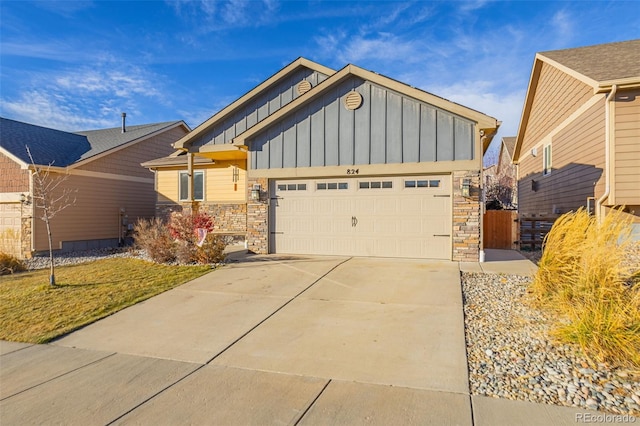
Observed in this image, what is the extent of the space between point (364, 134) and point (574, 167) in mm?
7188

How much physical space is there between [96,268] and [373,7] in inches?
484

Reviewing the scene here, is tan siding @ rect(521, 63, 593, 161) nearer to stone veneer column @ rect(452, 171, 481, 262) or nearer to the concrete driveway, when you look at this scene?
stone veneer column @ rect(452, 171, 481, 262)

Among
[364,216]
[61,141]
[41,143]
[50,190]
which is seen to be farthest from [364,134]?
[61,141]

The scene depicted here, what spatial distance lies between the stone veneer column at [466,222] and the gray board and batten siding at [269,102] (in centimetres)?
732

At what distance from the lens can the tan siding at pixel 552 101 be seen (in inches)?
438

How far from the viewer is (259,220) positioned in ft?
34.9

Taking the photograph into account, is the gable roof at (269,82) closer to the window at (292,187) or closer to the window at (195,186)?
the window at (195,186)

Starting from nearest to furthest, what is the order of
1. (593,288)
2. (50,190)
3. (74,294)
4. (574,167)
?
(593,288) < (74,294) < (574,167) < (50,190)

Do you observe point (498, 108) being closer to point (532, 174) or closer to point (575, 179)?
point (532, 174)

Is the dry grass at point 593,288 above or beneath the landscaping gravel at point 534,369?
above

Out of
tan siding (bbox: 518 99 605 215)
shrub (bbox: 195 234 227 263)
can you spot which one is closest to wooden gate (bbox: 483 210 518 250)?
tan siding (bbox: 518 99 605 215)

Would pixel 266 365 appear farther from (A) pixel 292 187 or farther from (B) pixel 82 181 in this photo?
(B) pixel 82 181

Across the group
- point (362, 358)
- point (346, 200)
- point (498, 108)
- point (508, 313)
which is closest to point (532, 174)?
point (498, 108)

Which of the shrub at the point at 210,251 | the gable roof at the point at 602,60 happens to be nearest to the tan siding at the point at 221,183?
the shrub at the point at 210,251
